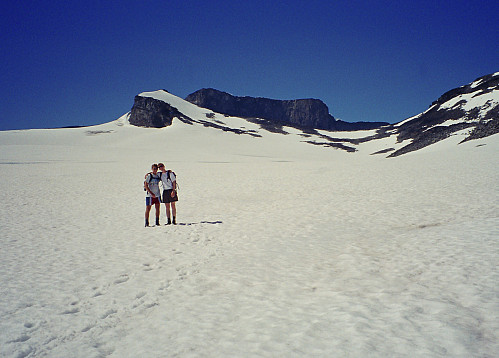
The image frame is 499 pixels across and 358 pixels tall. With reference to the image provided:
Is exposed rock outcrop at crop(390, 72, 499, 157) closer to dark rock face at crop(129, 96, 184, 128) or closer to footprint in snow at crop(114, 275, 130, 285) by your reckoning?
footprint in snow at crop(114, 275, 130, 285)

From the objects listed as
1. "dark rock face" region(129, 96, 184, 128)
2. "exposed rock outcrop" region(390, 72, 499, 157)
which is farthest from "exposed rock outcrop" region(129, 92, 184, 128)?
"exposed rock outcrop" region(390, 72, 499, 157)

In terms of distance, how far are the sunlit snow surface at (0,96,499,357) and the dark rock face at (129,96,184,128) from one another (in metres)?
91.7

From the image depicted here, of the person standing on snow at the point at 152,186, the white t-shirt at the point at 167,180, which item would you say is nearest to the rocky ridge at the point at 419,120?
the white t-shirt at the point at 167,180

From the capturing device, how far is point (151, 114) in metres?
104

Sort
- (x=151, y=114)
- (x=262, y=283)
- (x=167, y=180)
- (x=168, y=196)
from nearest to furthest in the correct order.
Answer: (x=262, y=283) < (x=167, y=180) < (x=168, y=196) < (x=151, y=114)

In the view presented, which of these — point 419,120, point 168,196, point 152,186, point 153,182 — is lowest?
point 168,196

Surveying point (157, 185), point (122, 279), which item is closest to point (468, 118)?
point (157, 185)

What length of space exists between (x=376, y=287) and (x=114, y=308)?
4.90 m

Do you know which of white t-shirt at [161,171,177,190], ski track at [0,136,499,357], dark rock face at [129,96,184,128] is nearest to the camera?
ski track at [0,136,499,357]

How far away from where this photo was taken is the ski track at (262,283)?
12.9 ft

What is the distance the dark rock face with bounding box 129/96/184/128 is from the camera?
102625 mm

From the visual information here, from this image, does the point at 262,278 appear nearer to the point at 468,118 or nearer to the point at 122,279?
the point at 122,279

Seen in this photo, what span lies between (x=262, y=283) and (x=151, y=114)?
107 metres

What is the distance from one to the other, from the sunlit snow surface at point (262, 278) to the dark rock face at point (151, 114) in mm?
91665
